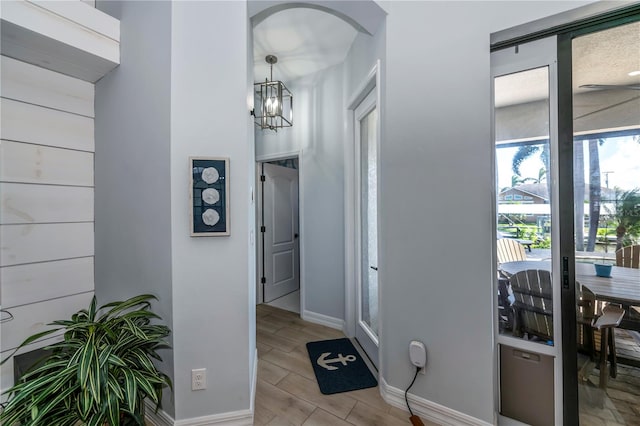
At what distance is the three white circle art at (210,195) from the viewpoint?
4.91ft

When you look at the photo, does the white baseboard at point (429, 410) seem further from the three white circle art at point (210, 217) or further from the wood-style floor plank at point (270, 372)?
the three white circle art at point (210, 217)

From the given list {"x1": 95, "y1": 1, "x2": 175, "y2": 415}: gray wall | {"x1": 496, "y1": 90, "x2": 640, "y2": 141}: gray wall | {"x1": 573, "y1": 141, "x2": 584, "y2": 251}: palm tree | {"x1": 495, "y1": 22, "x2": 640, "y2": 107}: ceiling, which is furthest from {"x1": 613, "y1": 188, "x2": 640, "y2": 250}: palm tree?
{"x1": 95, "y1": 1, "x2": 175, "y2": 415}: gray wall

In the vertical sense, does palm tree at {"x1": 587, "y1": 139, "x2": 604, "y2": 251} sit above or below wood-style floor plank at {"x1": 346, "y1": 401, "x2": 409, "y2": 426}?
above

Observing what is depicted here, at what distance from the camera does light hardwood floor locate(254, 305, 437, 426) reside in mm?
1626

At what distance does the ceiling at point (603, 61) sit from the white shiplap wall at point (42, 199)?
2855mm

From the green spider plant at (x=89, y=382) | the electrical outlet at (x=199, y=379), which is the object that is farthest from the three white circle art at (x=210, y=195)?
the electrical outlet at (x=199, y=379)

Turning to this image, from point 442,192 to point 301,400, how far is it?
5.44ft

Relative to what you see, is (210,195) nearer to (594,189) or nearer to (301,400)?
(301,400)

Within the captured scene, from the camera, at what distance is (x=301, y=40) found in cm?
246

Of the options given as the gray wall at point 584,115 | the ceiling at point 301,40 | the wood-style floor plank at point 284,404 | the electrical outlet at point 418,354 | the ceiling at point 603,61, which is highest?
the ceiling at point 301,40

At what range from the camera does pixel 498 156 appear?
5.01 feet

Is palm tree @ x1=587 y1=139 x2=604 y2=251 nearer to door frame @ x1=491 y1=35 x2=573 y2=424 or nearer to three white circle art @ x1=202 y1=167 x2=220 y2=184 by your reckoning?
door frame @ x1=491 y1=35 x2=573 y2=424

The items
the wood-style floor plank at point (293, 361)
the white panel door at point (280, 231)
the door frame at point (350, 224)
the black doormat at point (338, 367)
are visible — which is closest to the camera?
the black doormat at point (338, 367)

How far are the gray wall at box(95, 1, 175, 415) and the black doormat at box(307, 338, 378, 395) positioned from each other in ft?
3.42
